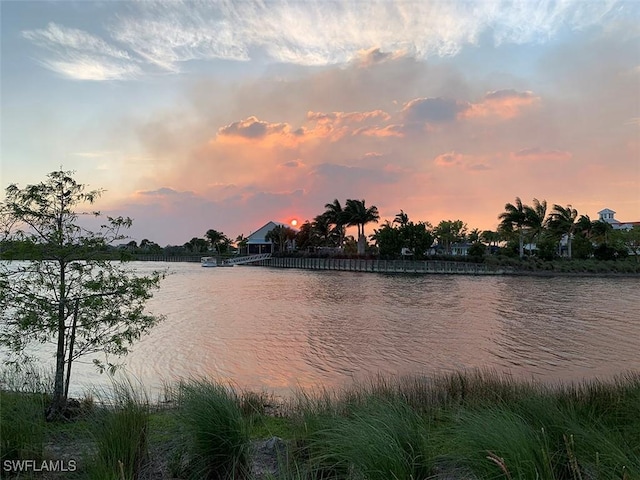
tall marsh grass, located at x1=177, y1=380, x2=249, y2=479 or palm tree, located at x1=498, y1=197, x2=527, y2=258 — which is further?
palm tree, located at x1=498, y1=197, x2=527, y2=258

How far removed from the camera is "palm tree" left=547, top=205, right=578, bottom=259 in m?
75.6

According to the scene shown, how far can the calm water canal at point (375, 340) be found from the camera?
Answer: 12980mm

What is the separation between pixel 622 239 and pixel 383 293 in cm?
6672

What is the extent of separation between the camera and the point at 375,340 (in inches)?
702

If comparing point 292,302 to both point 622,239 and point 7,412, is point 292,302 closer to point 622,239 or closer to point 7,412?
point 7,412

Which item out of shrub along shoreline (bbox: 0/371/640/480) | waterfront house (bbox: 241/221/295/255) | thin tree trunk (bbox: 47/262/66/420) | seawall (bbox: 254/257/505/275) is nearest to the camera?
shrub along shoreline (bbox: 0/371/640/480)

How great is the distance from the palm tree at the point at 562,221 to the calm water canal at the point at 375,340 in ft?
155

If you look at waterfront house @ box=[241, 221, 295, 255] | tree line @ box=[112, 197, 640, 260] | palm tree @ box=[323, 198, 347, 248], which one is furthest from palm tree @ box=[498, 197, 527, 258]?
waterfront house @ box=[241, 221, 295, 255]

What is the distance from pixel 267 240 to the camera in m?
117

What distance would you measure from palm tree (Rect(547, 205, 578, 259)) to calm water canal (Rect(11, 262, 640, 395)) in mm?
47365

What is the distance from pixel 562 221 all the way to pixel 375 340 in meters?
71.2

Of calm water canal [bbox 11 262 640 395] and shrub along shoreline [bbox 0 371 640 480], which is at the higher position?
shrub along shoreline [bbox 0 371 640 480]

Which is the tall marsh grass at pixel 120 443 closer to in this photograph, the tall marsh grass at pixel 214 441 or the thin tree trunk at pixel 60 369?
the tall marsh grass at pixel 214 441

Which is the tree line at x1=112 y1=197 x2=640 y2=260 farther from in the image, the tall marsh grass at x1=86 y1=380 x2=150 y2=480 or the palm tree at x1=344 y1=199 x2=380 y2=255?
the tall marsh grass at x1=86 y1=380 x2=150 y2=480
